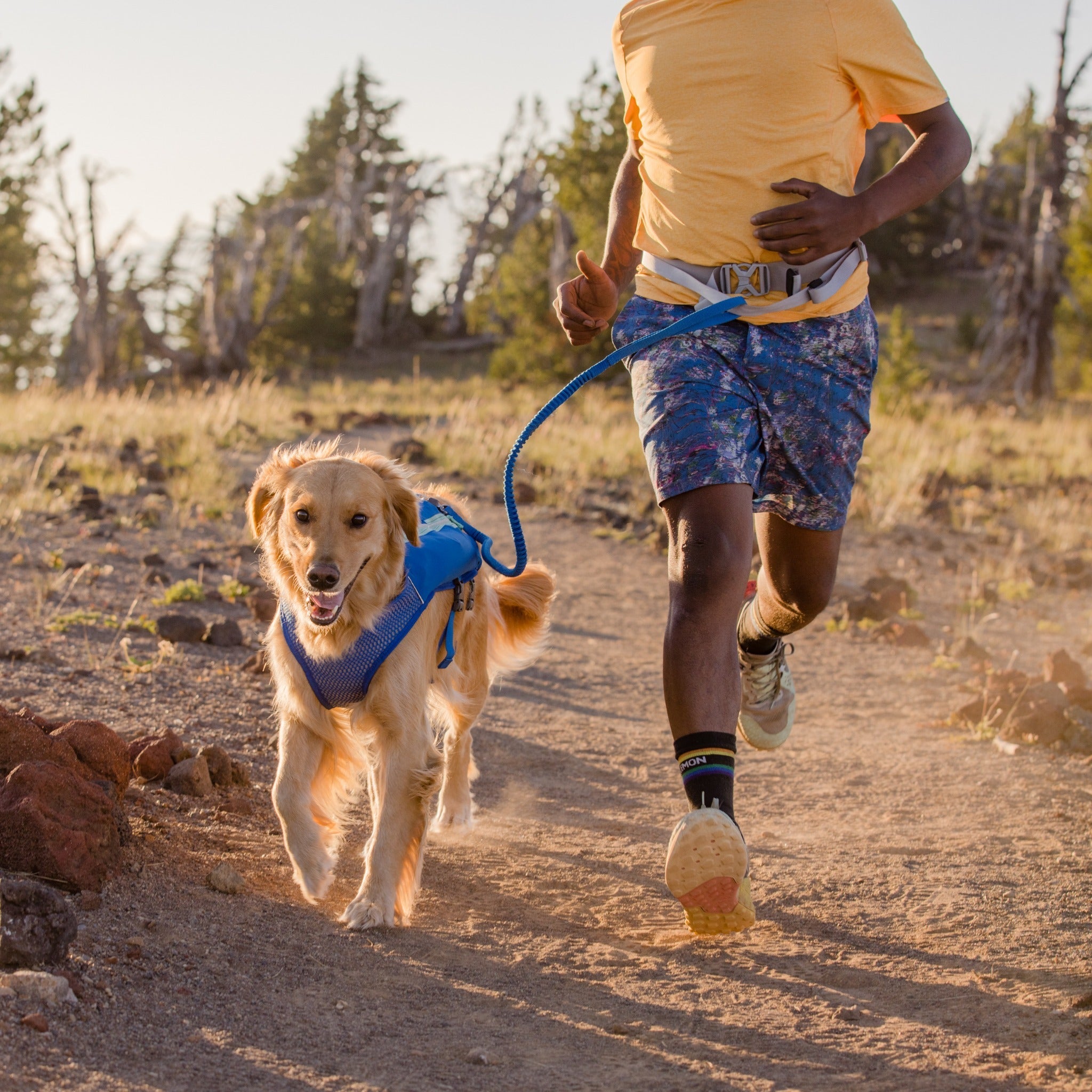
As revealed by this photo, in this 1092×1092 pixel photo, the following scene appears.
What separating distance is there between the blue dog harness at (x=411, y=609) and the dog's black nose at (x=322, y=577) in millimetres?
235

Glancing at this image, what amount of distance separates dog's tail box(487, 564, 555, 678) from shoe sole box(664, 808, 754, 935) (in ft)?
6.33

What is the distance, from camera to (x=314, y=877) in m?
3.38

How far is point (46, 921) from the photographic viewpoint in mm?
2613

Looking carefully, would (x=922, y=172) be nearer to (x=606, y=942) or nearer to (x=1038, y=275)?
(x=606, y=942)

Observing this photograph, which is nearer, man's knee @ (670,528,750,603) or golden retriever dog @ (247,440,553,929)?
man's knee @ (670,528,750,603)

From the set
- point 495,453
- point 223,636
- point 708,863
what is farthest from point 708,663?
point 495,453

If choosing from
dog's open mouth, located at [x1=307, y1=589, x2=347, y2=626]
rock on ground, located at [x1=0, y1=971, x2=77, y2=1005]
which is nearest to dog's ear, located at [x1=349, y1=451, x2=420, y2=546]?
dog's open mouth, located at [x1=307, y1=589, x2=347, y2=626]

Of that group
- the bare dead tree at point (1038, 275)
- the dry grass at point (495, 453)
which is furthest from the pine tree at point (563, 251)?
the bare dead tree at point (1038, 275)

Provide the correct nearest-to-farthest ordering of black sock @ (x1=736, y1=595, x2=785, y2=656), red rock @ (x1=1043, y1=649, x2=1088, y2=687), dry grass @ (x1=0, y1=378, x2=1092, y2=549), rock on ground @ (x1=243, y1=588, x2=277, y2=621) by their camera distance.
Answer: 1. black sock @ (x1=736, y1=595, x2=785, y2=656)
2. red rock @ (x1=1043, y1=649, x2=1088, y2=687)
3. rock on ground @ (x1=243, y1=588, x2=277, y2=621)
4. dry grass @ (x1=0, y1=378, x2=1092, y2=549)

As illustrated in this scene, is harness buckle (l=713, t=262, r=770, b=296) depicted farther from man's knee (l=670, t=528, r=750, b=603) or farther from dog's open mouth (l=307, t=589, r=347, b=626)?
dog's open mouth (l=307, t=589, r=347, b=626)

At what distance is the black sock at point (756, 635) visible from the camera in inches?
156

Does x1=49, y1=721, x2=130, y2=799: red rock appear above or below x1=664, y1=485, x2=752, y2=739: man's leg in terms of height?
below

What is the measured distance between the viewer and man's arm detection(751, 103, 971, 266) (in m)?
3.11

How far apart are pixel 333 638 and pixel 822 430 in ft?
4.92
